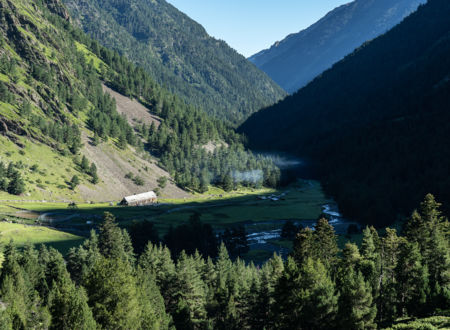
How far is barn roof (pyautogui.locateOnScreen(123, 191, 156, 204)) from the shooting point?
6858 inches

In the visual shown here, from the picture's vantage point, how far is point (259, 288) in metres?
57.8

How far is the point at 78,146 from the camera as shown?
7662 inches

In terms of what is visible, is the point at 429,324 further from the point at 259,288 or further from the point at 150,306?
the point at 150,306

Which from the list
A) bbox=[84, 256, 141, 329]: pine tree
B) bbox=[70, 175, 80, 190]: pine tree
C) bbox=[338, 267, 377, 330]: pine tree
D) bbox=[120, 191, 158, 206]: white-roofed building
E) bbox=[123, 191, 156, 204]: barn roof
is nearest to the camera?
bbox=[84, 256, 141, 329]: pine tree

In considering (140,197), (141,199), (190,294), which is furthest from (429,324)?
(140,197)

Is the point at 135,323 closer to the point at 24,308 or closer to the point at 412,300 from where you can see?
the point at 24,308

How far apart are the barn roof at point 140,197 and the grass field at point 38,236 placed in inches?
2423

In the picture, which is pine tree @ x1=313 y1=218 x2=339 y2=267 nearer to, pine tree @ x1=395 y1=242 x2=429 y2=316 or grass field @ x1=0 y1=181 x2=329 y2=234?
pine tree @ x1=395 y1=242 x2=429 y2=316

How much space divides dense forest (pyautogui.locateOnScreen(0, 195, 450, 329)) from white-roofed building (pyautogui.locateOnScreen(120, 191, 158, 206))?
96426mm

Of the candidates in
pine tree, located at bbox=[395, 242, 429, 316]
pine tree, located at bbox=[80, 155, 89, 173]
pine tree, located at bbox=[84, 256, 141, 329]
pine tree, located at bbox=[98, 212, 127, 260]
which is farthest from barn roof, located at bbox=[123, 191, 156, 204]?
pine tree, located at bbox=[395, 242, 429, 316]

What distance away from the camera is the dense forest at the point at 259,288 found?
37625 millimetres

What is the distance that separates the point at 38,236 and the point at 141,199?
7842cm

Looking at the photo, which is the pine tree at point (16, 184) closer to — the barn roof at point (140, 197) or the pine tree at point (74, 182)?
the pine tree at point (74, 182)

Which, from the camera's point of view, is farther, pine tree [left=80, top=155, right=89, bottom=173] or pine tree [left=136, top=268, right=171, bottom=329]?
pine tree [left=80, top=155, right=89, bottom=173]
